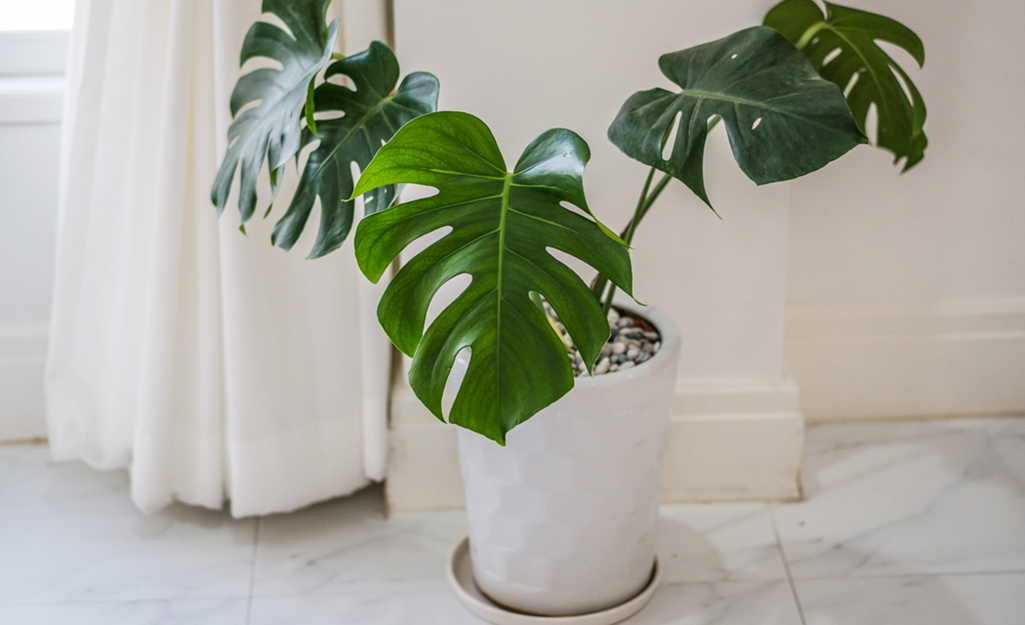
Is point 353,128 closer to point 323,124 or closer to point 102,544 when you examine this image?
point 323,124

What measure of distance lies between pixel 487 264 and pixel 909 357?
1076mm

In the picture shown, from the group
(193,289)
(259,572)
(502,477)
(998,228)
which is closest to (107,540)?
(259,572)

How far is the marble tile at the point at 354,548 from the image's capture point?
131cm

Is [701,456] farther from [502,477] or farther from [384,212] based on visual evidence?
[384,212]

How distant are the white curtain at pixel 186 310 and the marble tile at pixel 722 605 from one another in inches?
18.5

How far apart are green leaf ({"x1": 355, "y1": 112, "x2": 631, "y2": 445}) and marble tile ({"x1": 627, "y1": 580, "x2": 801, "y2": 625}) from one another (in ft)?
1.73

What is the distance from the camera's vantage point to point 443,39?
1.25m

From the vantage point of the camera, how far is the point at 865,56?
45.3 inches

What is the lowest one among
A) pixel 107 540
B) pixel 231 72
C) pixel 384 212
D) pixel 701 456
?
pixel 107 540

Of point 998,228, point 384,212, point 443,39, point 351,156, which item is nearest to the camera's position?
point 384,212

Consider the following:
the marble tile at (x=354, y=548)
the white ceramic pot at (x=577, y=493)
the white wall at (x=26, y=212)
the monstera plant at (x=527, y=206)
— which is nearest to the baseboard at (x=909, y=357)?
the white ceramic pot at (x=577, y=493)

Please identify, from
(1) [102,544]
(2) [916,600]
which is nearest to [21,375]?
(1) [102,544]

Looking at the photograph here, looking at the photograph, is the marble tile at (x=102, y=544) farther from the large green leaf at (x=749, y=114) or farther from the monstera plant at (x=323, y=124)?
the large green leaf at (x=749, y=114)

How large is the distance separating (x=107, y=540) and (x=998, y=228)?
155cm
